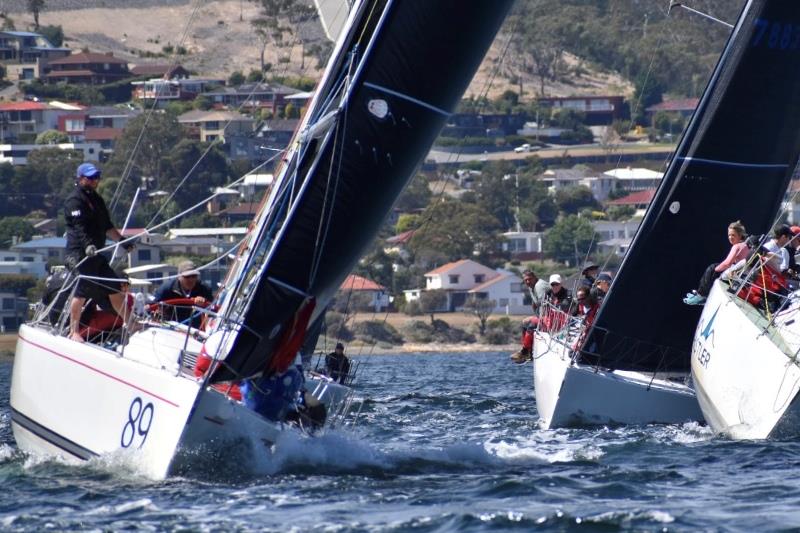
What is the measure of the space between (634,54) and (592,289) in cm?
10717

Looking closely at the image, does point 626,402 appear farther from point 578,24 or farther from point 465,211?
point 578,24

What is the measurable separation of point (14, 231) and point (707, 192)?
50870 mm

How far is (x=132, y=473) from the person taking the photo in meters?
9.41

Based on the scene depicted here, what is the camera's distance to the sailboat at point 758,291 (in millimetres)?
11273

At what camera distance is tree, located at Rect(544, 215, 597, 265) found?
69.1m

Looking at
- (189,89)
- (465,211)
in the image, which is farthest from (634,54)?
(465,211)

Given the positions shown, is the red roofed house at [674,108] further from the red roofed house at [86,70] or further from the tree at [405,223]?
the tree at [405,223]

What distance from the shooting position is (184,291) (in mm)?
10859

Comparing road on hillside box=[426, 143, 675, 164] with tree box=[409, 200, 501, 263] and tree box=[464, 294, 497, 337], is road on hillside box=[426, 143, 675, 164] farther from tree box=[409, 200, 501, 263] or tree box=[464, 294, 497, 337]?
tree box=[464, 294, 497, 337]

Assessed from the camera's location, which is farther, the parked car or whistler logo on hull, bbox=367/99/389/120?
the parked car

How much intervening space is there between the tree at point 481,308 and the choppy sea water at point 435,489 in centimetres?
4756

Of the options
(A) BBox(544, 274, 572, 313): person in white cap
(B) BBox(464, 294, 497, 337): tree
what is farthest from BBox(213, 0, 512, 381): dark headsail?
(B) BBox(464, 294, 497, 337): tree

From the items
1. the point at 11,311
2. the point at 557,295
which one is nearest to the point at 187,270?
the point at 557,295

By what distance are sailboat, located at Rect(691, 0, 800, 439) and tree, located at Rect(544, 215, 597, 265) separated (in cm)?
5409
